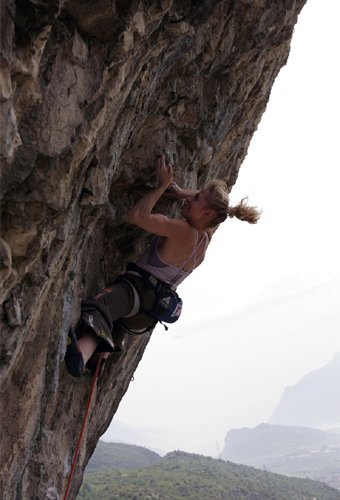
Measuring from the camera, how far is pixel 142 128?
4.93 metres

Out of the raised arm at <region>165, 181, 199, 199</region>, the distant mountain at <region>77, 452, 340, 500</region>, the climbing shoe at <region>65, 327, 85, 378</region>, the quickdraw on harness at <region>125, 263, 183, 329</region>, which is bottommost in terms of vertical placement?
the climbing shoe at <region>65, 327, 85, 378</region>

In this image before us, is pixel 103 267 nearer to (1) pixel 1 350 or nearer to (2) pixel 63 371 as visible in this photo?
(2) pixel 63 371

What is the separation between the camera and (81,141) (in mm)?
3234

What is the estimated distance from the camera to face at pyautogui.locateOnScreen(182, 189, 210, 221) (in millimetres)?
4523

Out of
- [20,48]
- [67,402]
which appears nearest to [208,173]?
[67,402]

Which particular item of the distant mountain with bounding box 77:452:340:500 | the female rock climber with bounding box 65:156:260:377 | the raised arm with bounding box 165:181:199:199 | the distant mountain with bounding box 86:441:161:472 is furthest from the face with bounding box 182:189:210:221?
the distant mountain with bounding box 86:441:161:472

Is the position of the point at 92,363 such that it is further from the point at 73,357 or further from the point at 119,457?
the point at 119,457

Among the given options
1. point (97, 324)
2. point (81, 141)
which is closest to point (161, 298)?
point (97, 324)

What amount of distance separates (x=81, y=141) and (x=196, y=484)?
5991cm

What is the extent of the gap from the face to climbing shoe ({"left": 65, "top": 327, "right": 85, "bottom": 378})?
1672 millimetres

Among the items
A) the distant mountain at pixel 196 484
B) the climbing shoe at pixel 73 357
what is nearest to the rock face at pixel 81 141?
the climbing shoe at pixel 73 357

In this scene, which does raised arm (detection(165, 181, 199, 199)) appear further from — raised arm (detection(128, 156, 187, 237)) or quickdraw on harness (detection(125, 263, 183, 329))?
quickdraw on harness (detection(125, 263, 183, 329))

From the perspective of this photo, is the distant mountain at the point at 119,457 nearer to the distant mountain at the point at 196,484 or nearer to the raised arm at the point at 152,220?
the distant mountain at the point at 196,484

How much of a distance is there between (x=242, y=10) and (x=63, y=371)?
15.2 ft
